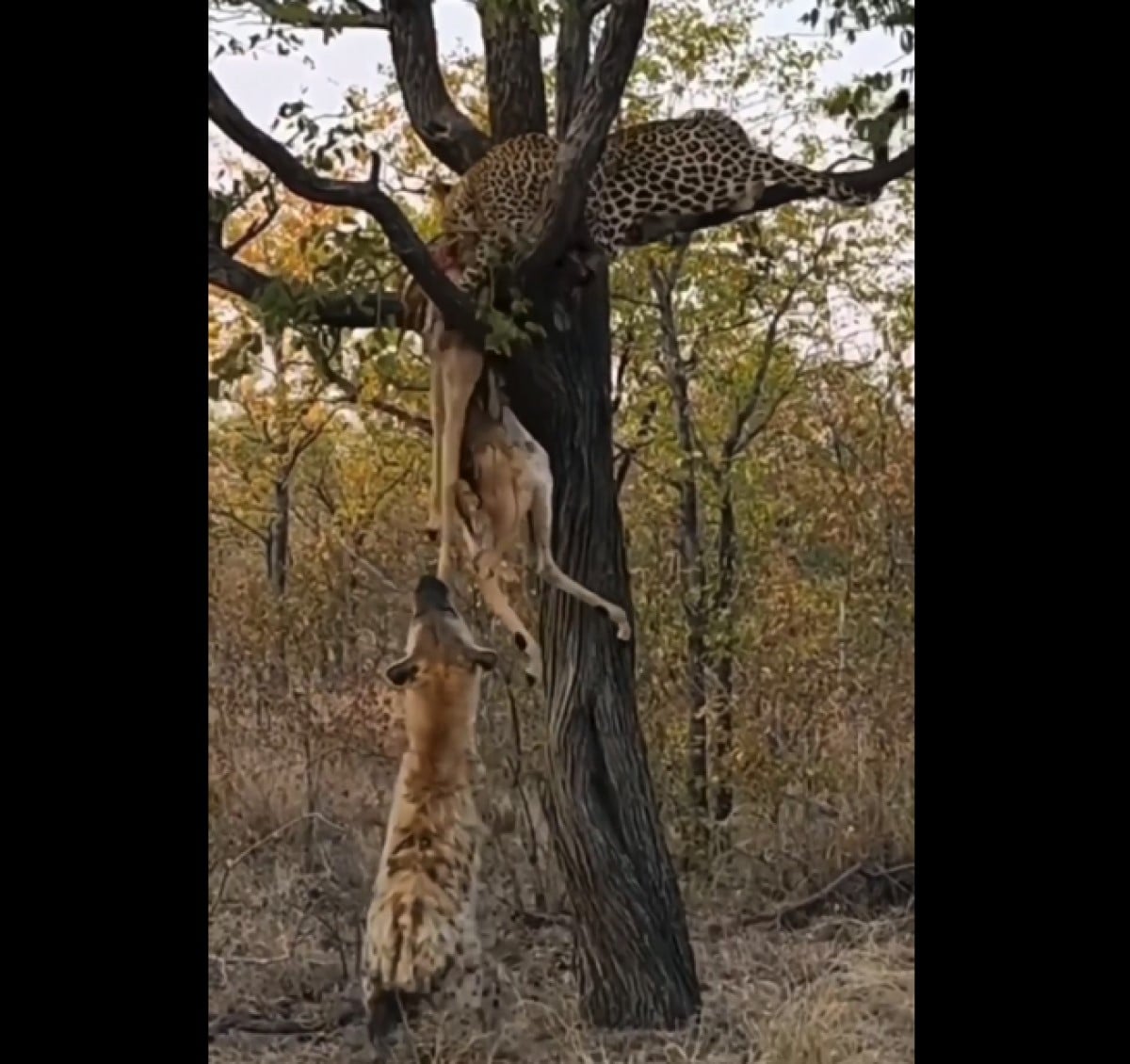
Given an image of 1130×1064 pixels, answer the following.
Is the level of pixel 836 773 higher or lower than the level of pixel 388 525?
lower

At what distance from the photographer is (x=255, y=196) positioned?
1.43m

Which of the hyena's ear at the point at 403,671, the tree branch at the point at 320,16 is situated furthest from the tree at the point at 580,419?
the hyena's ear at the point at 403,671

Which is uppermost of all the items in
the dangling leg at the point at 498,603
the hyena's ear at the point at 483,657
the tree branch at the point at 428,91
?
the tree branch at the point at 428,91

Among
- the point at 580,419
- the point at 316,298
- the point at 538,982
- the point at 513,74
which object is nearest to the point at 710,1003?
the point at 538,982

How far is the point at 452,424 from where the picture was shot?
1469 mm

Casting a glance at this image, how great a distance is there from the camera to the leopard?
1.46 m

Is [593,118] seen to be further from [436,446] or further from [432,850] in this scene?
[432,850]

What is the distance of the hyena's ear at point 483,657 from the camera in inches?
57.3

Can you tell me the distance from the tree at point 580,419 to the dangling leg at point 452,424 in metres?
0.03

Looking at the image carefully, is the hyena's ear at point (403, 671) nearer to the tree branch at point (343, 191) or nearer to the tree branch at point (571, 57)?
the tree branch at point (343, 191)

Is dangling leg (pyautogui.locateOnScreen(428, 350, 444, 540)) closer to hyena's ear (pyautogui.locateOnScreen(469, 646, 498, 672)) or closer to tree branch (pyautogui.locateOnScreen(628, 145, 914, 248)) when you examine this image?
hyena's ear (pyautogui.locateOnScreen(469, 646, 498, 672))
